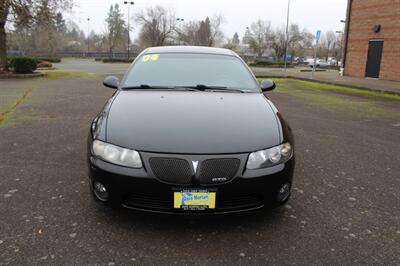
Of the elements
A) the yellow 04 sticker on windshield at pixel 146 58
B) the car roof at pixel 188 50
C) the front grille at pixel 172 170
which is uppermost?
the car roof at pixel 188 50

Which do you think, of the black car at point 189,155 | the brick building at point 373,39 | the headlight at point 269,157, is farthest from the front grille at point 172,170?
the brick building at point 373,39

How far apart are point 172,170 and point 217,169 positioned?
327 millimetres

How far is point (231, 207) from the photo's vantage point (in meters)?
2.74

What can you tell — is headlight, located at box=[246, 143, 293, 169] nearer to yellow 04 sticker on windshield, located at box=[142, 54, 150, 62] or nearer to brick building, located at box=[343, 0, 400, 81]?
yellow 04 sticker on windshield, located at box=[142, 54, 150, 62]

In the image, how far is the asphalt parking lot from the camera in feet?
8.43

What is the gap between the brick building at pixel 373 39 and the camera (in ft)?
62.7

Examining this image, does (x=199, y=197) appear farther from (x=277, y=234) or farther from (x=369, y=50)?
(x=369, y=50)

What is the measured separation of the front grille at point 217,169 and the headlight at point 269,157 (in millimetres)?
121

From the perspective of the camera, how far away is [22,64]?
18031 millimetres

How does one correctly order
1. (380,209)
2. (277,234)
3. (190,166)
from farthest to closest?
(380,209) < (277,234) < (190,166)

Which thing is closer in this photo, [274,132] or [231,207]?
[231,207]

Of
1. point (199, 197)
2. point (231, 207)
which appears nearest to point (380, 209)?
point (231, 207)

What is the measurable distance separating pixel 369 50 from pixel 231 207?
2121cm

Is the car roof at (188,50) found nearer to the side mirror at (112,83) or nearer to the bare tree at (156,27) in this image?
the side mirror at (112,83)
